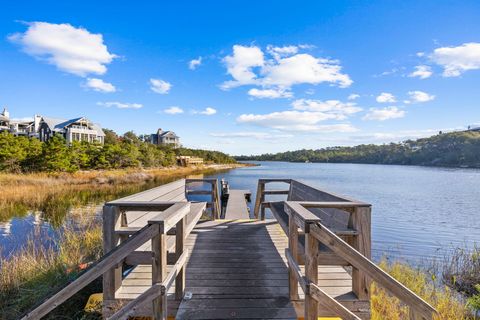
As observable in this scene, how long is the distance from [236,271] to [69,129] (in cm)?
4864

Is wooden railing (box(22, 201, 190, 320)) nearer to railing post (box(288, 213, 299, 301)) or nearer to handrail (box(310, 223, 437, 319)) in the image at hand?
railing post (box(288, 213, 299, 301))

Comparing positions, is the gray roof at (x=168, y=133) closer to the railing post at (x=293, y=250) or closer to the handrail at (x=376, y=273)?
the railing post at (x=293, y=250)

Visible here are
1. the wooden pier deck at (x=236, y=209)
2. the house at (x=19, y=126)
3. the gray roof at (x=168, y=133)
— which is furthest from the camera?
the gray roof at (x=168, y=133)

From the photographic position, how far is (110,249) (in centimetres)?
318

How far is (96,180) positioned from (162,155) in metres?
25.1

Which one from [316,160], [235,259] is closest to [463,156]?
[316,160]

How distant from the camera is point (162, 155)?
5097 cm

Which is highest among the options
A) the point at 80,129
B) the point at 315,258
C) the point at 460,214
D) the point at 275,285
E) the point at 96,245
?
the point at 80,129

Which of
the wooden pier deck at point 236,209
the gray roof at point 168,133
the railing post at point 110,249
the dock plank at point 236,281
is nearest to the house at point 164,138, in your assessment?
the gray roof at point 168,133

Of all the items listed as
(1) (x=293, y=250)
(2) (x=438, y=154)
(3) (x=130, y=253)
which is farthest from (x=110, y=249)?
(2) (x=438, y=154)

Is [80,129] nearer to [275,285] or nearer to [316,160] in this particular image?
[275,285]

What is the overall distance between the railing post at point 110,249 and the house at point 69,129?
151ft

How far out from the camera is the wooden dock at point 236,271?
232 centimetres

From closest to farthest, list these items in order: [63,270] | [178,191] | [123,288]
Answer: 1. [123,288]
2. [63,270]
3. [178,191]
